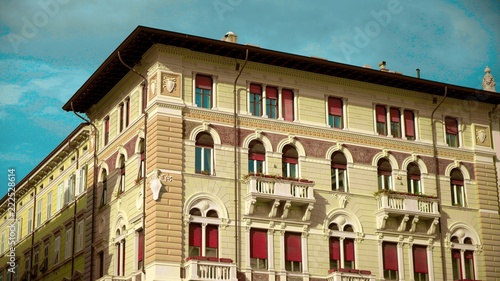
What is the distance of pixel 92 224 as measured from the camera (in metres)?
53.1

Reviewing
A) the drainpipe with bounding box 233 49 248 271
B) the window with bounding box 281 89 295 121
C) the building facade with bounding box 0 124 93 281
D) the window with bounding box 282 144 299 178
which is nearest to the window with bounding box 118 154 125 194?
the building facade with bounding box 0 124 93 281

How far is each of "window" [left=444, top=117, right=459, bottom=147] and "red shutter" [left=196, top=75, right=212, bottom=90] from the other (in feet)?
50.7

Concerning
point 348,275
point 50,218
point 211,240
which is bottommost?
point 348,275

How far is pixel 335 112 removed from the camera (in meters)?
50.8

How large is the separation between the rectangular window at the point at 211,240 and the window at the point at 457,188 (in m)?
15.5

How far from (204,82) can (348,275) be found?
41.4ft

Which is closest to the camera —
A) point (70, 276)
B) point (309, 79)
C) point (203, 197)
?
point (203, 197)

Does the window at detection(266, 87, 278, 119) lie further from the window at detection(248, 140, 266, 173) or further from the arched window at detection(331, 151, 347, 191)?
the arched window at detection(331, 151, 347, 191)

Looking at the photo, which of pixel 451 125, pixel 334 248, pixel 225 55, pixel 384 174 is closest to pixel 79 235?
pixel 225 55

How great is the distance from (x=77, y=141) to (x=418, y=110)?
2259cm

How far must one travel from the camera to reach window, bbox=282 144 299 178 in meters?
48.3

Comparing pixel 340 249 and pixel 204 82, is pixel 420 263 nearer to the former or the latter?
pixel 340 249

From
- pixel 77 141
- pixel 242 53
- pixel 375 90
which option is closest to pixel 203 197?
pixel 242 53

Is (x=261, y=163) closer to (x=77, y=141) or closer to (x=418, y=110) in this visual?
(x=418, y=110)
